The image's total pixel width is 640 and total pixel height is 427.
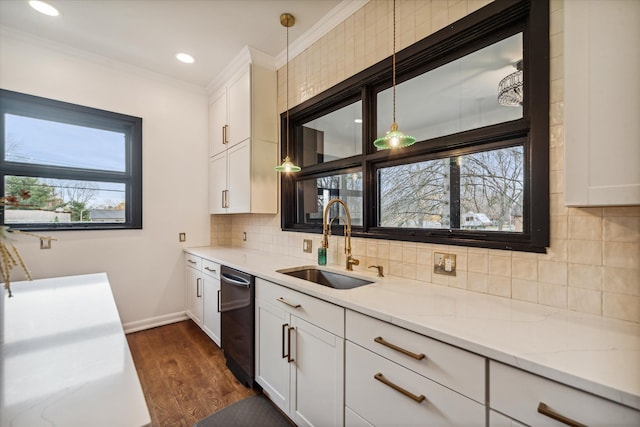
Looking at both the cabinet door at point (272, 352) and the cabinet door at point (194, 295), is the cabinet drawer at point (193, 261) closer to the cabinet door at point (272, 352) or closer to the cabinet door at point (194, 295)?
the cabinet door at point (194, 295)

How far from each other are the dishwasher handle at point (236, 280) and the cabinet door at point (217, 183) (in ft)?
3.52

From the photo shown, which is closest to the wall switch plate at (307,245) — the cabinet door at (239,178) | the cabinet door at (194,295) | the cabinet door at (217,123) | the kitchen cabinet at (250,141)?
the kitchen cabinet at (250,141)

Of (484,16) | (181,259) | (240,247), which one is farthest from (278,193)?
(484,16)

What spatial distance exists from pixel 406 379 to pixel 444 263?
72 centimetres

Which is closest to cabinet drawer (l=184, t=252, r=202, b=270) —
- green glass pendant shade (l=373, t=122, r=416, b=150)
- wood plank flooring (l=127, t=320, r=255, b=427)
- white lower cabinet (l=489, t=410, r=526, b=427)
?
wood plank flooring (l=127, t=320, r=255, b=427)

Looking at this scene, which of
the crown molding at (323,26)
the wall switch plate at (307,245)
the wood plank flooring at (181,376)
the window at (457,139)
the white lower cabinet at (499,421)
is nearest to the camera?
the white lower cabinet at (499,421)

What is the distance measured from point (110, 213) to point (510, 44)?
367 centimetres

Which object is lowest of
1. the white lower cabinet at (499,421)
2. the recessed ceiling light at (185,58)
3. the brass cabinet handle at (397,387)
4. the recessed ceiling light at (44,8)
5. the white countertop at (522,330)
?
the brass cabinet handle at (397,387)

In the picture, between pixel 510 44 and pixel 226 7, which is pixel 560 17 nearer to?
pixel 510 44

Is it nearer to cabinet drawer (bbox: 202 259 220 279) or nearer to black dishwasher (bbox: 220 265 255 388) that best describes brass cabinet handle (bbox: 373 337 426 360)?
black dishwasher (bbox: 220 265 255 388)

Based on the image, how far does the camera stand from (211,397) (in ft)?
6.29

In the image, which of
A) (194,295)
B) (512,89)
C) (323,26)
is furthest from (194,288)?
(512,89)

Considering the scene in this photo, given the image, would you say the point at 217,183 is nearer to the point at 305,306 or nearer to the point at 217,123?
the point at 217,123

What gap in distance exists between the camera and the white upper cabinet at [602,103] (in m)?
0.83
